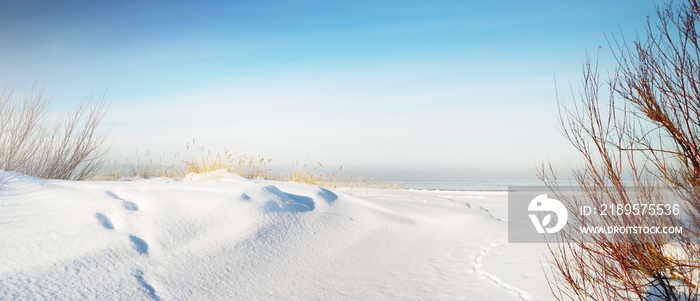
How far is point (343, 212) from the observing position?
13.5ft

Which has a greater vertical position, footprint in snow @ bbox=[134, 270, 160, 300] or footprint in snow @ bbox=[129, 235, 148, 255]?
footprint in snow @ bbox=[129, 235, 148, 255]

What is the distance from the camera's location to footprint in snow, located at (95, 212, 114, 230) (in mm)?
2723

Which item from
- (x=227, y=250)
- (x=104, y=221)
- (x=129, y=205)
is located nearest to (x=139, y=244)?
(x=104, y=221)

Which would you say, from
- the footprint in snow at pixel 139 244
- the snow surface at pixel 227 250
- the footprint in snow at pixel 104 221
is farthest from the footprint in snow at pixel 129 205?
the footprint in snow at pixel 139 244

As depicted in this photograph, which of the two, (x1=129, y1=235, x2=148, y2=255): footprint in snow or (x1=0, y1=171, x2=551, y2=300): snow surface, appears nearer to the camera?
(x1=0, y1=171, x2=551, y2=300): snow surface

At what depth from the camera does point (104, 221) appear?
278cm

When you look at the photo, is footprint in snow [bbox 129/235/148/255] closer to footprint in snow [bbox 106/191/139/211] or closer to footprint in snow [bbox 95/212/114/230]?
footprint in snow [bbox 95/212/114/230]

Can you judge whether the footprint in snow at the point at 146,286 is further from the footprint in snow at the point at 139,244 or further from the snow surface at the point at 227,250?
the footprint in snow at the point at 139,244

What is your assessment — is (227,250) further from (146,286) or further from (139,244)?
(146,286)

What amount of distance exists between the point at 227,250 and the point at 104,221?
757 mm

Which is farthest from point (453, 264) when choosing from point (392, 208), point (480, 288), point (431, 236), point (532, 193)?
point (532, 193)

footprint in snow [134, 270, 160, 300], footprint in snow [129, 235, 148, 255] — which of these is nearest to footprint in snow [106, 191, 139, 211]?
footprint in snow [129, 235, 148, 255]

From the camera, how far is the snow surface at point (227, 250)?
2.24 m

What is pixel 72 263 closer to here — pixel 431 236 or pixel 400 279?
pixel 400 279
